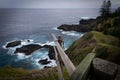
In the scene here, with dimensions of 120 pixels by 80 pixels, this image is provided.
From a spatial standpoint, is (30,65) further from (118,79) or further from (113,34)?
(118,79)

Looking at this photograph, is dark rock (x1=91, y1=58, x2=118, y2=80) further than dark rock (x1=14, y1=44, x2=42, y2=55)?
No

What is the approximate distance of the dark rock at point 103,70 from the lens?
173 cm

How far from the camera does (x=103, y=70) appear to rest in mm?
1764

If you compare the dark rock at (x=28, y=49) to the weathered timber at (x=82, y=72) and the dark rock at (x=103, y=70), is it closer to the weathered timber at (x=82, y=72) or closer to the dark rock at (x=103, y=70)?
the weathered timber at (x=82, y=72)

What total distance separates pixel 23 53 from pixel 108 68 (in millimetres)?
52543

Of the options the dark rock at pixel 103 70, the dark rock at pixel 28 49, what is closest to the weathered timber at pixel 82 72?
the dark rock at pixel 103 70

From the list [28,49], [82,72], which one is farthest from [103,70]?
[28,49]

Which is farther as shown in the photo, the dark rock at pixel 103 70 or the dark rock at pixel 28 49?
the dark rock at pixel 28 49

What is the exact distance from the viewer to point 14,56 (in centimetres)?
4928

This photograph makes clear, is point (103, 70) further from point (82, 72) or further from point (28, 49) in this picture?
point (28, 49)

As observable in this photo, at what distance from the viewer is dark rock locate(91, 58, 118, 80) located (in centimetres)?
173

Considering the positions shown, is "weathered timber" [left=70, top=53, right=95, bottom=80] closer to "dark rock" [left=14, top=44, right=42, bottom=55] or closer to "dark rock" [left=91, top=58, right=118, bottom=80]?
"dark rock" [left=91, top=58, right=118, bottom=80]

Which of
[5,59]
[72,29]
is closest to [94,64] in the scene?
[5,59]

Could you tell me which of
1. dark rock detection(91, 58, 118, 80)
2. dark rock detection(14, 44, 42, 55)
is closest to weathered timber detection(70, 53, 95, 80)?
dark rock detection(91, 58, 118, 80)
